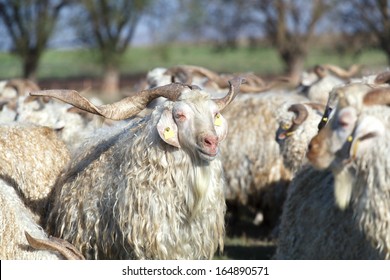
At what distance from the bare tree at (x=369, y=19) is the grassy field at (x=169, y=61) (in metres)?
2.16

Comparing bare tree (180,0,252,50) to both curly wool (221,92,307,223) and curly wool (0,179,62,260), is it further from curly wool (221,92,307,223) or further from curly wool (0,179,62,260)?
curly wool (0,179,62,260)

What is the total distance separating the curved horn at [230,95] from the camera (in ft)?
19.0

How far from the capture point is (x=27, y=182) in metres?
6.30

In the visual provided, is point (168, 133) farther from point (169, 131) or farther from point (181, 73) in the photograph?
point (181, 73)

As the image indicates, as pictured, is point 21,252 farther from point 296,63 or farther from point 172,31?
point 172,31

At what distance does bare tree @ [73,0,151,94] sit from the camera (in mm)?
35812

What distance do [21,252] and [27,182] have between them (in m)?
1.10

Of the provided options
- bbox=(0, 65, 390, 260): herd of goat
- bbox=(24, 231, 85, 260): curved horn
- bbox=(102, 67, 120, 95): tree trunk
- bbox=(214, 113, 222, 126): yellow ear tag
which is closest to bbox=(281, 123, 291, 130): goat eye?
bbox=(0, 65, 390, 260): herd of goat

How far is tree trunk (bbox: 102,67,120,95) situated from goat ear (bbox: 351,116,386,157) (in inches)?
1275

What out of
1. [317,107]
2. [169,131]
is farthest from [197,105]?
[317,107]

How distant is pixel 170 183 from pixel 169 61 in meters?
44.5

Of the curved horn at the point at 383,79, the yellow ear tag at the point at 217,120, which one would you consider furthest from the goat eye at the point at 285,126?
the yellow ear tag at the point at 217,120

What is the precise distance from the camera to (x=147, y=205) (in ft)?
18.2

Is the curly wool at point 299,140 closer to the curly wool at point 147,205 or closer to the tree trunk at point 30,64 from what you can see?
the curly wool at point 147,205
